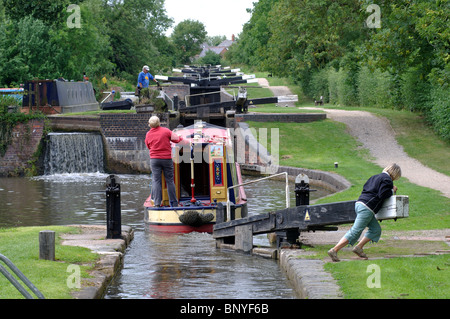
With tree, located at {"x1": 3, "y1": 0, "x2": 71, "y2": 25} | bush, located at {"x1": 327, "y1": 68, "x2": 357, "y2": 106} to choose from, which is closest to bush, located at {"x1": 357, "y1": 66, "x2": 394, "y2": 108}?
bush, located at {"x1": 327, "y1": 68, "x2": 357, "y2": 106}

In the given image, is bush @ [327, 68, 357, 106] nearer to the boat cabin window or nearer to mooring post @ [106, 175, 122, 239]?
the boat cabin window

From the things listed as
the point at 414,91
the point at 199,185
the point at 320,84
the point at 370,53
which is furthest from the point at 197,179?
the point at 320,84

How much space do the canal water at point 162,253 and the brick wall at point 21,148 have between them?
20.1ft

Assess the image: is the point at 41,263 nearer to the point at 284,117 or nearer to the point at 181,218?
the point at 181,218

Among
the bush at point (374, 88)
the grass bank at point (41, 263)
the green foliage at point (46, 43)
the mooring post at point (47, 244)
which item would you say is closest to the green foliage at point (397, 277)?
the grass bank at point (41, 263)

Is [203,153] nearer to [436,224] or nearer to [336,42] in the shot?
[436,224]

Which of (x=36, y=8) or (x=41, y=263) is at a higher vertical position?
(x=36, y=8)

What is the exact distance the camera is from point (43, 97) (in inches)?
1448

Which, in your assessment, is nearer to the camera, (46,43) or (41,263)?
(41,263)

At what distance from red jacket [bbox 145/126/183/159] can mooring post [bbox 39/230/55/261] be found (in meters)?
5.34

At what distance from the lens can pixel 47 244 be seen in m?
10.5

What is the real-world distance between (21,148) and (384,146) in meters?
16.5

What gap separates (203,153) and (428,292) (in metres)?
9.57
